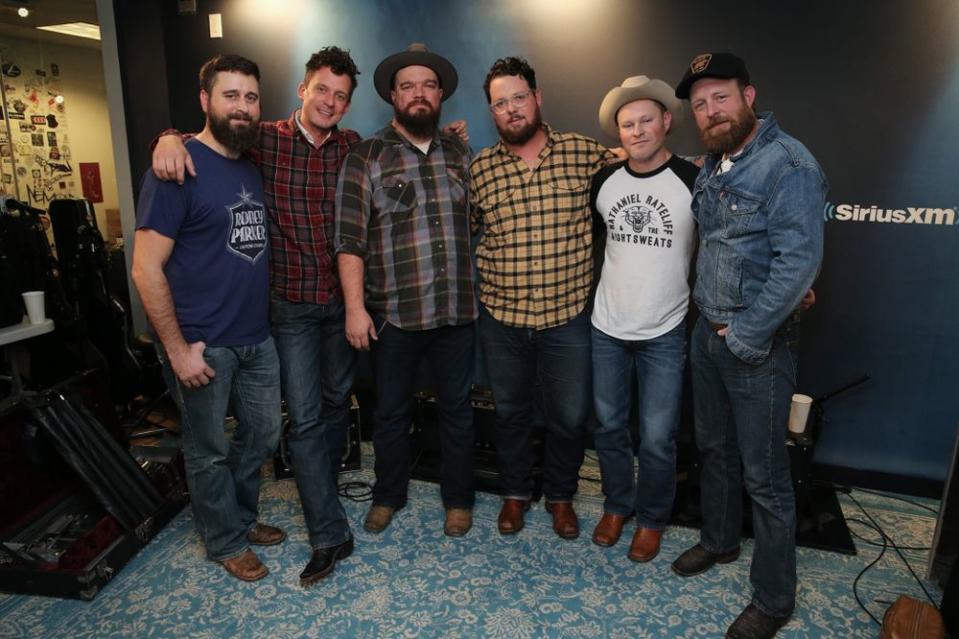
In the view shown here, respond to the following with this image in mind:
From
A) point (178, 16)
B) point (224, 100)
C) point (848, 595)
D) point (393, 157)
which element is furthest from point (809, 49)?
point (178, 16)

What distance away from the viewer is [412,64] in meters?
2.22

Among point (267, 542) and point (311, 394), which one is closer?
point (311, 394)

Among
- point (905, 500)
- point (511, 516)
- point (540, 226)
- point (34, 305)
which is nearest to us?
point (540, 226)

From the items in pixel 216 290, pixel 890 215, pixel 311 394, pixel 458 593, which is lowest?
pixel 458 593

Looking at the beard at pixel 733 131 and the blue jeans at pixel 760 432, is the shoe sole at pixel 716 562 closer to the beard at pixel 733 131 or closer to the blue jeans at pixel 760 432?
the blue jeans at pixel 760 432

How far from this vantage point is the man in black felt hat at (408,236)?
2188 millimetres

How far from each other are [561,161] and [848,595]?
180 cm

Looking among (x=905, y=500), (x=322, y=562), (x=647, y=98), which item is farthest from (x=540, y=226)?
(x=905, y=500)

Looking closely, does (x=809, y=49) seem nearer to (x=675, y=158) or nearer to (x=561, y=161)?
(x=675, y=158)

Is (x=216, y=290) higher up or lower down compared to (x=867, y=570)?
higher up

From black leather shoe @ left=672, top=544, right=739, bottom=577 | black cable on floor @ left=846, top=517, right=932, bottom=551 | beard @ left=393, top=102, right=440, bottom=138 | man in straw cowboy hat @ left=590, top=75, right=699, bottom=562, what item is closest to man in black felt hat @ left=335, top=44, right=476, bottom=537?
beard @ left=393, top=102, right=440, bottom=138

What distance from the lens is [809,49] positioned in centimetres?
256

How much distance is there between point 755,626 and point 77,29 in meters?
5.86

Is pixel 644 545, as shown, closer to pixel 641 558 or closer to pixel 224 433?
pixel 641 558
